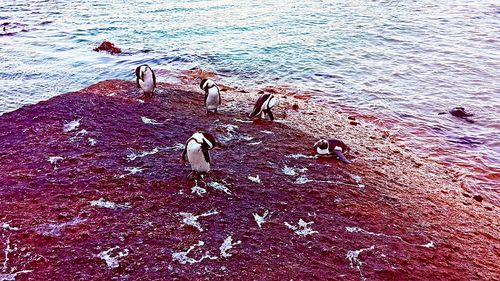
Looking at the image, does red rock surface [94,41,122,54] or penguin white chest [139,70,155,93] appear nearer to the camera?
penguin white chest [139,70,155,93]

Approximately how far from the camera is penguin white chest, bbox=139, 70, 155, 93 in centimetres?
1070

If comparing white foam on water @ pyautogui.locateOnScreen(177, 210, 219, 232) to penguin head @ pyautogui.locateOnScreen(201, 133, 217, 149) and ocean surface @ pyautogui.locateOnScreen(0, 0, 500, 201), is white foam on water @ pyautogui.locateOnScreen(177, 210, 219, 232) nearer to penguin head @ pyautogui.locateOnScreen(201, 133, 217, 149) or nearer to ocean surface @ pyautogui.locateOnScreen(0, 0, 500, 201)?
penguin head @ pyautogui.locateOnScreen(201, 133, 217, 149)

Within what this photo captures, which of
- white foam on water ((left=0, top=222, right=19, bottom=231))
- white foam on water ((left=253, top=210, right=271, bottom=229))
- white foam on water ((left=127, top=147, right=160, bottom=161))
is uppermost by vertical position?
white foam on water ((left=127, top=147, right=160, bottom=161))

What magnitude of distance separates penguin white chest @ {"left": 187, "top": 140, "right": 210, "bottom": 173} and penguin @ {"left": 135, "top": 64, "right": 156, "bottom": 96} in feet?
14.4

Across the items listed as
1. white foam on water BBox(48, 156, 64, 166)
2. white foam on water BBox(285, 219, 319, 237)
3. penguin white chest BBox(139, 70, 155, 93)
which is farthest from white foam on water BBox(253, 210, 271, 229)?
penguin white chest BBox(139, 70, 155, 93)

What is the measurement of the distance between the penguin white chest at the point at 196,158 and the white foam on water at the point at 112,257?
6.48 feet

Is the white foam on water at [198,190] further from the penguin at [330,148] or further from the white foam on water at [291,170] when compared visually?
the penguin at [330,148]

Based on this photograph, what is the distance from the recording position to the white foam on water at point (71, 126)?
858 centimetres

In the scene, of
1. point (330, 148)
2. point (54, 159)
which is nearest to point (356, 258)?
point (330, 148)

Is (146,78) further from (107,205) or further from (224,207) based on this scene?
(224,207)

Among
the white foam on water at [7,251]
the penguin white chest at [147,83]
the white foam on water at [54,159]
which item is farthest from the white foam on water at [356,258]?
the penguin white chest at [147,83]

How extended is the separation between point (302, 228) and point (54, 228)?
3.33 m

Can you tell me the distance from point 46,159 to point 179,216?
2.97m

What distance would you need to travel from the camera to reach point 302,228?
19.9 feet
